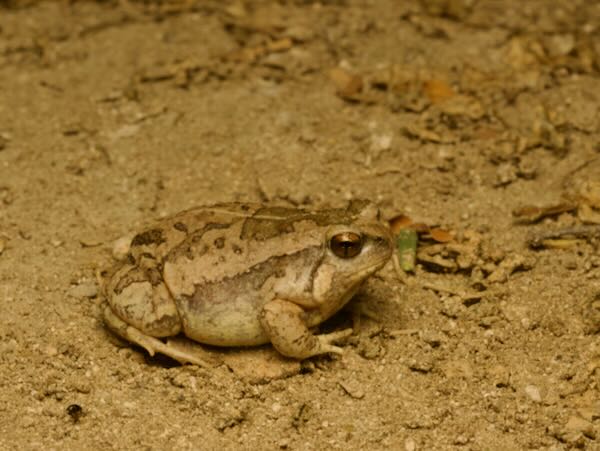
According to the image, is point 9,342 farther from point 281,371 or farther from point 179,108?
point 179,108

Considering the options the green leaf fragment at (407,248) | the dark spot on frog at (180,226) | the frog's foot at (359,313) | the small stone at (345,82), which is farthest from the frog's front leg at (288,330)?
the small stone at (345,82)

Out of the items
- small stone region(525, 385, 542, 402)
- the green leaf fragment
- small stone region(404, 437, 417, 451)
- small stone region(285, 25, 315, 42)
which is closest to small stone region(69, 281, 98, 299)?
the green leaf fragment

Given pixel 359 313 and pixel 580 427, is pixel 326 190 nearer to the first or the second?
pixel 359 313

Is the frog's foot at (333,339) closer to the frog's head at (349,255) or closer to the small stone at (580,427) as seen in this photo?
the frog's head at (349,255)

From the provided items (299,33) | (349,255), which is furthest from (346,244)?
(299,33)

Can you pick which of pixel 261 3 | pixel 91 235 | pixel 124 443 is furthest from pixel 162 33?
pixel 124 443

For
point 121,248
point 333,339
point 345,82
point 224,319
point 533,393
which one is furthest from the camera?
point 345,82

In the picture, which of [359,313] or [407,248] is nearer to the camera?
[359,313]
